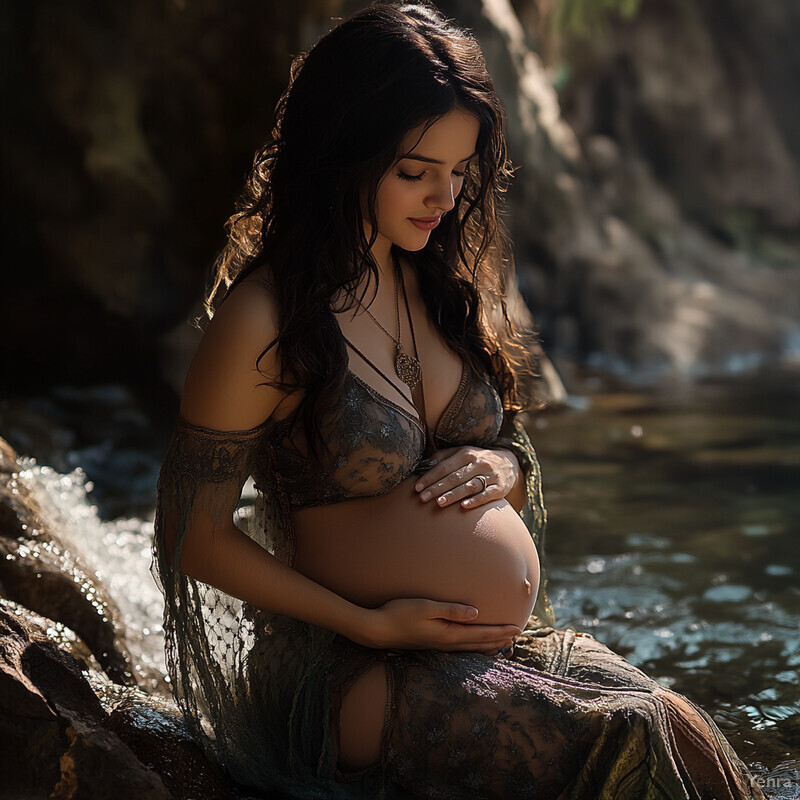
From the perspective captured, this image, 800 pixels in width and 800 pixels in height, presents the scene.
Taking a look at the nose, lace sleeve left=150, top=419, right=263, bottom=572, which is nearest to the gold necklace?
the nose

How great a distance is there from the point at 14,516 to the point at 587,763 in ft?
5.74

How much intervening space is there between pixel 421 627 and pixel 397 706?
15 centimetres

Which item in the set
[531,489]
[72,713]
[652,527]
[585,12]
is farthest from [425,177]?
[585,12]

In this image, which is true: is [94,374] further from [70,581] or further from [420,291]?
[420,291]

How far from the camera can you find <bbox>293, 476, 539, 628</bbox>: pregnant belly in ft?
6.97

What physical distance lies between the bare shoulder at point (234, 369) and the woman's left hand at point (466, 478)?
37 centimetres

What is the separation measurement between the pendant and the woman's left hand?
0.53ft

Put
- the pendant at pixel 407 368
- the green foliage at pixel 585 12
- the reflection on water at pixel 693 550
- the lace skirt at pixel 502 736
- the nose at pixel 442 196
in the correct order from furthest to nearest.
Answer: the green foliage at pixel 585 12, the reflection on water at pixel 693 550, the pendant at pixel 407 368, the nose at pixel 442 196, the lace skirt at pixel 502 736

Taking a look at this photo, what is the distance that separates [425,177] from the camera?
2154 millimetres

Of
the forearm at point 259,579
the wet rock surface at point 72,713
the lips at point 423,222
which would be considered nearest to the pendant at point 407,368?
the lips at point 423,222

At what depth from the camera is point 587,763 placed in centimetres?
194

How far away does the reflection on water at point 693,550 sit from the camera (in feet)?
10.8

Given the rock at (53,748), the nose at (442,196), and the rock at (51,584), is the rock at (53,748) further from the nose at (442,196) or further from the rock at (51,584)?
the nose at (442,196)

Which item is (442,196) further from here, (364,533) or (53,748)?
(53,748)
